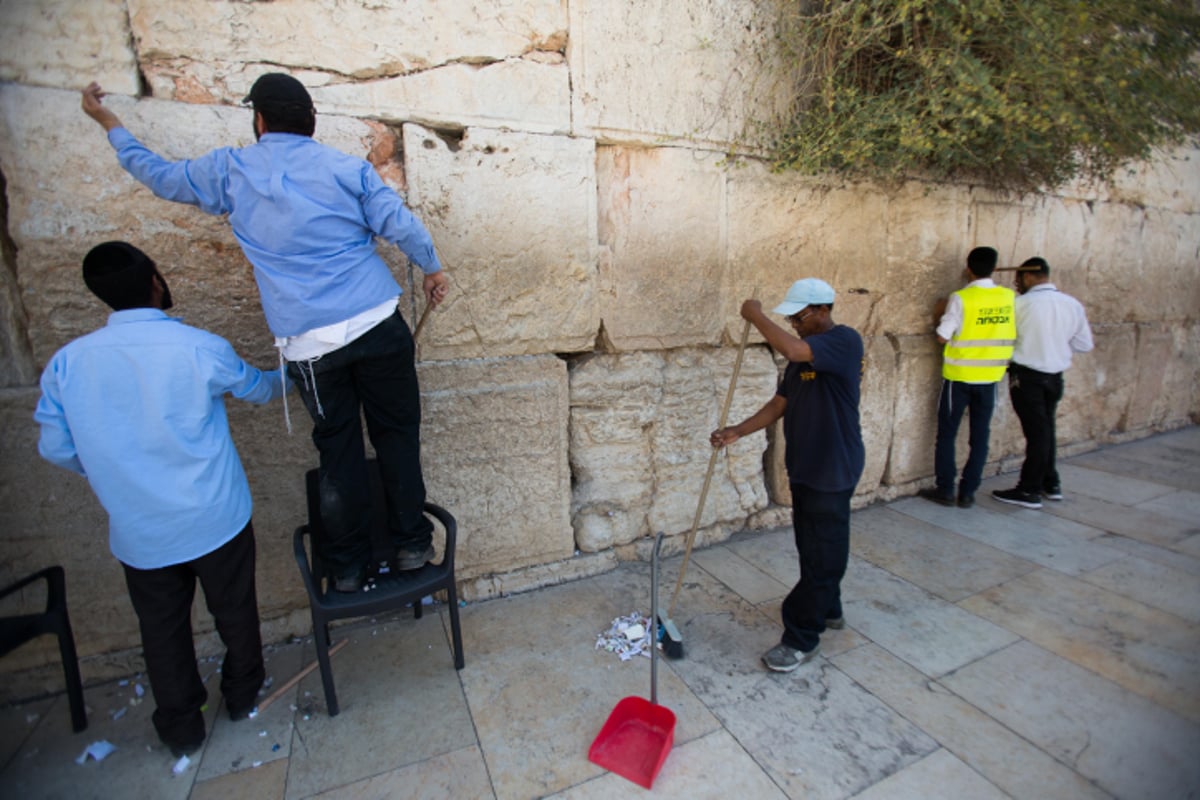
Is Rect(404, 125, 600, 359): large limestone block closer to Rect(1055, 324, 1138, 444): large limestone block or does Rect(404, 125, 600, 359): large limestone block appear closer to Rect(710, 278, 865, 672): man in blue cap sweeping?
Rect(710, 278, 865, 672): man in blue cap sweeping

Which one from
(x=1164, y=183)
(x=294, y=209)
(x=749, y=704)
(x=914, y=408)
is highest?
(x=1164, y=183)

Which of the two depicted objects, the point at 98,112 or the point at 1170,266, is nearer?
the point at 98,112

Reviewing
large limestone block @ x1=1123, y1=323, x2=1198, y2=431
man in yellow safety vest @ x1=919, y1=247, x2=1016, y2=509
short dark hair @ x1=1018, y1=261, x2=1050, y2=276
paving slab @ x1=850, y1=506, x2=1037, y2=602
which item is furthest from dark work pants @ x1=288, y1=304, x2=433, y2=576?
large limestone block @ x1=1123, y1=323, x2=1198, y2=431

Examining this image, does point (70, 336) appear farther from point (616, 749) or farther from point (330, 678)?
point (616, 749)

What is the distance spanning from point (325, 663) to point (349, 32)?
8.92 feet

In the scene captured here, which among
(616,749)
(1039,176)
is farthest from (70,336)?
(1039,176)

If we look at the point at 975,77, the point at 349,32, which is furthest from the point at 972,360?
the point at 349,32

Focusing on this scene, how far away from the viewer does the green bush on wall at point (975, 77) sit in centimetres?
311

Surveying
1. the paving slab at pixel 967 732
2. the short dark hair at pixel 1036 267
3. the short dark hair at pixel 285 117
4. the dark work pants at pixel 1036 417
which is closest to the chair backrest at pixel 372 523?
the short dark hair at pixel 285 117

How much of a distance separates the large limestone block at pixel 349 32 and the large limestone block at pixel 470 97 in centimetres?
6

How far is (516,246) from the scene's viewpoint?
Result: 9.80 feet

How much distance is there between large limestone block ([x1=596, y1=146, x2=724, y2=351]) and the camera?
127 inches

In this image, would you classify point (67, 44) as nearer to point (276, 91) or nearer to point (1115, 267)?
point (276, 91)

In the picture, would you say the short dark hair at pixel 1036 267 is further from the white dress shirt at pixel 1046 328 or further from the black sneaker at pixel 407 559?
the black sneaker at pixel 407 559
